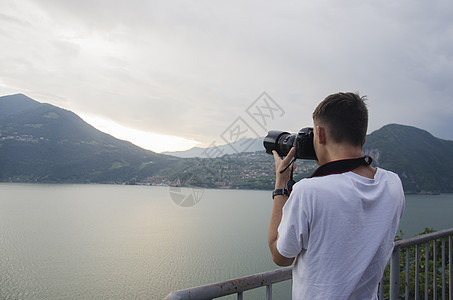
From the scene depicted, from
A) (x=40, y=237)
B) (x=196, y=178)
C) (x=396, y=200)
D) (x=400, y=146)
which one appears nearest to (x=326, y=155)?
(x=396, y=200)

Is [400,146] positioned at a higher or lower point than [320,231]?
higher

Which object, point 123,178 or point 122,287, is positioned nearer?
point 122,287

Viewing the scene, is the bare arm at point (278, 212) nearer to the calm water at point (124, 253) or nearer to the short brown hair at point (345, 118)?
the short brown hair at point (345, 118)

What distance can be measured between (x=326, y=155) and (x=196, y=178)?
151ft

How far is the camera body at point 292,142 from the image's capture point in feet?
3.59

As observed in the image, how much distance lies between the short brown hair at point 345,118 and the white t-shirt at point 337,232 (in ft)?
0.44

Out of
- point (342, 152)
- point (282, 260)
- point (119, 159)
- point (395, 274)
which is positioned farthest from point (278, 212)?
point (119, 159)

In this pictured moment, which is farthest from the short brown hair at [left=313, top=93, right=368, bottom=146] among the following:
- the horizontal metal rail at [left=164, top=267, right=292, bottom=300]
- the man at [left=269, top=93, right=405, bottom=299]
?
the horizontal metal rail at [left=164, top=267, right=292, bottom=300]

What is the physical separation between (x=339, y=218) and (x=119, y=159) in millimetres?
125661

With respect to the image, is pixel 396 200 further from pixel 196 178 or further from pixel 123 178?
pixel 123 178

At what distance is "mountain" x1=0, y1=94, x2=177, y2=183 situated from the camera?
340ft

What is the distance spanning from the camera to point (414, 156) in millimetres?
95500

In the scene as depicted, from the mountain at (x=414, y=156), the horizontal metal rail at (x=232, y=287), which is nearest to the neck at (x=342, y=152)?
the horizontal metal rail at (x=232, y=287)

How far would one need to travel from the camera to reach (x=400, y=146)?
100 metres
